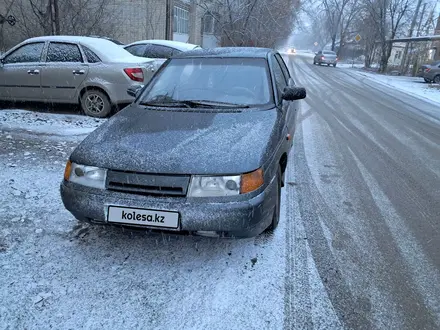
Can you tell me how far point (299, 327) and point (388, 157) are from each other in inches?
174

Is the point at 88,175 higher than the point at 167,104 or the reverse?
the reverse

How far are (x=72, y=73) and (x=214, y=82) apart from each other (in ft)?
14.8

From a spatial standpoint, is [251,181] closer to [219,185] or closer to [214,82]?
[219,185]

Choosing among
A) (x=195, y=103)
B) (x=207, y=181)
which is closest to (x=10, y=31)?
(x=195, y=103)

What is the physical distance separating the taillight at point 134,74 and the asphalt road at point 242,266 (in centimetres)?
313

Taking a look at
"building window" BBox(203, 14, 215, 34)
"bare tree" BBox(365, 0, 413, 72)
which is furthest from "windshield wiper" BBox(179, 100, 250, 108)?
"bare tree" BBox(365, 0, 413, 72)

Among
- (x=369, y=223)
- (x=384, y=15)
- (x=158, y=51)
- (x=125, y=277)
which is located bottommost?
Result: (x=125, y=277)

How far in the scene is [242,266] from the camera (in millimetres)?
2840

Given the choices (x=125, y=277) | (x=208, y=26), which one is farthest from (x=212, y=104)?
(x=208, y=26)

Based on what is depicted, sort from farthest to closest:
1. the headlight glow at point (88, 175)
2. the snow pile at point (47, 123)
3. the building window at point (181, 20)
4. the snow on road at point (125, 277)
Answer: the building window at point (181, 20), the snow pile at point (47, 123), the headlight glow at point (88, 175), the snow on road at point (125, 277)

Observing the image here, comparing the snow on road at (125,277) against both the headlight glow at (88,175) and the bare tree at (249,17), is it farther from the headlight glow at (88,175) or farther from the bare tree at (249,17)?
the bare tree at (249,17)

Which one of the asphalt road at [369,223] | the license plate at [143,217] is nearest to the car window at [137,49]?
the asphalt road at [369,223]

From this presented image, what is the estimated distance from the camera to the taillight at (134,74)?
7.12 meters

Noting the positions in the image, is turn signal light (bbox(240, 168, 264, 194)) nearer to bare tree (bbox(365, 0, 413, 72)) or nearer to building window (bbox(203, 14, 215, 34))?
bare tree (bbox(365, 0, 413, 72))
